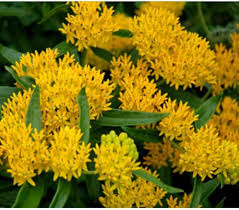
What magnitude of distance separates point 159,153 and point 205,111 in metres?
0.32

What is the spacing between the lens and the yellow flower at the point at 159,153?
223 centimetres

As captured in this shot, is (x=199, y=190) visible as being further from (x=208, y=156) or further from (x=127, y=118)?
(x=127, y=118)

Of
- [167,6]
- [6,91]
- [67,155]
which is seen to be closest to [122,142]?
[67,155]

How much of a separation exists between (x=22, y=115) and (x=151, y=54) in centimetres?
70

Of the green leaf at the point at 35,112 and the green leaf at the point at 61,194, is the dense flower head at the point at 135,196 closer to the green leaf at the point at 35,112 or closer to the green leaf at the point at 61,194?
the green leaf at the point at 61,194

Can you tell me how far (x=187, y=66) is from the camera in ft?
7.27

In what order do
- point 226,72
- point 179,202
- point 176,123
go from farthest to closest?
point 226,72 → point 179,202 → point 176,123

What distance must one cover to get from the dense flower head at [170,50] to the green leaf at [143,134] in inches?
12.0

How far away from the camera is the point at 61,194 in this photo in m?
1.67

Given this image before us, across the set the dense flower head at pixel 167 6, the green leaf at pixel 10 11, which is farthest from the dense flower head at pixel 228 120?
the green leaf at pixel 10 11

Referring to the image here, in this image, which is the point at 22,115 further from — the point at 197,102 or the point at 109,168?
the point at 197,102

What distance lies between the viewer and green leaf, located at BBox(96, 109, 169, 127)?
1.84m

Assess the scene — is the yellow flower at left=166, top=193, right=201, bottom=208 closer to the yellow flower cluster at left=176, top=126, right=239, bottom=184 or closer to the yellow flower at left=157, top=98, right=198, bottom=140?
the yellow flower cluster at left=176, top=126, right=239, bottom=184

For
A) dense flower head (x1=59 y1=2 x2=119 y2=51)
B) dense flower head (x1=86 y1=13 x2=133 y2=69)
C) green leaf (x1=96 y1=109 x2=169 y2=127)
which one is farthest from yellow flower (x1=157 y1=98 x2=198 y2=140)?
dense flower head (x1=86 y1=13 x2=133 y2=69)
